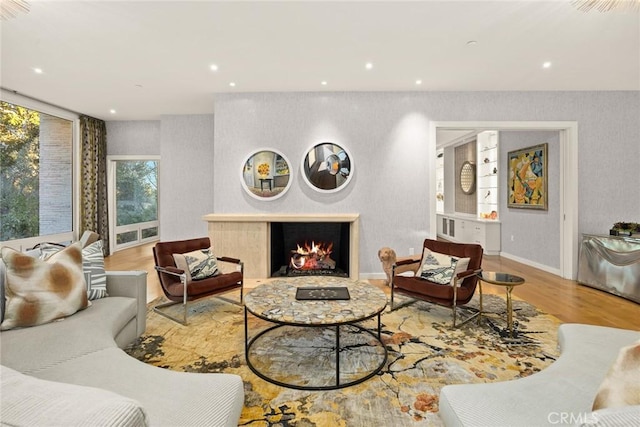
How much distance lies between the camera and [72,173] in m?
5.95

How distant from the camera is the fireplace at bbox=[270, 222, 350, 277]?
4.66 m

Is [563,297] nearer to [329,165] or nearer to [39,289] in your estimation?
[329,165]

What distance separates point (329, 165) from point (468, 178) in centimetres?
439

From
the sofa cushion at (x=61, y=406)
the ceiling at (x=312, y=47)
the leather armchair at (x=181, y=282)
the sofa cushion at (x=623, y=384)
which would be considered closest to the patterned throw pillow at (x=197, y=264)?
the leather armchair at (x=181, y=282)

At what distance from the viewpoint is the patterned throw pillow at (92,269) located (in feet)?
7.71

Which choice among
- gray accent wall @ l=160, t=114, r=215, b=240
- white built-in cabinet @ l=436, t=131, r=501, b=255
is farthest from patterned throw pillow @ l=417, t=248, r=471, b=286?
gray accent wall @ l=160, t=114, r=215, b=240

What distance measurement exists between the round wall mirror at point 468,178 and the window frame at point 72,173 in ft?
27.0

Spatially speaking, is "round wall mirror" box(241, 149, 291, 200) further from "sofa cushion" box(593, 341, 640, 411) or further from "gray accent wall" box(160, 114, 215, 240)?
"sofa cushion" box(593, 341, 640, 411)

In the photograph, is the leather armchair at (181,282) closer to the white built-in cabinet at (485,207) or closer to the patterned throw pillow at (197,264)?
the patterned throw pillow at (197,264)

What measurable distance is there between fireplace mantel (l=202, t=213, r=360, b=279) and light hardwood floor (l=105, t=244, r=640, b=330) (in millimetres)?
263

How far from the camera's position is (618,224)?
4.26 meters

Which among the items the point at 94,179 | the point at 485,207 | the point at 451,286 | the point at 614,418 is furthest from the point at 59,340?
the point at 485,207

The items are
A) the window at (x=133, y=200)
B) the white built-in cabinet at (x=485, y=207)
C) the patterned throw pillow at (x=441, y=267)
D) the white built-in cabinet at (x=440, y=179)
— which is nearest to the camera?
the patterned throw pillow at (x=441, y=267)

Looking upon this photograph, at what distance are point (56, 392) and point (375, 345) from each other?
2.29 m
